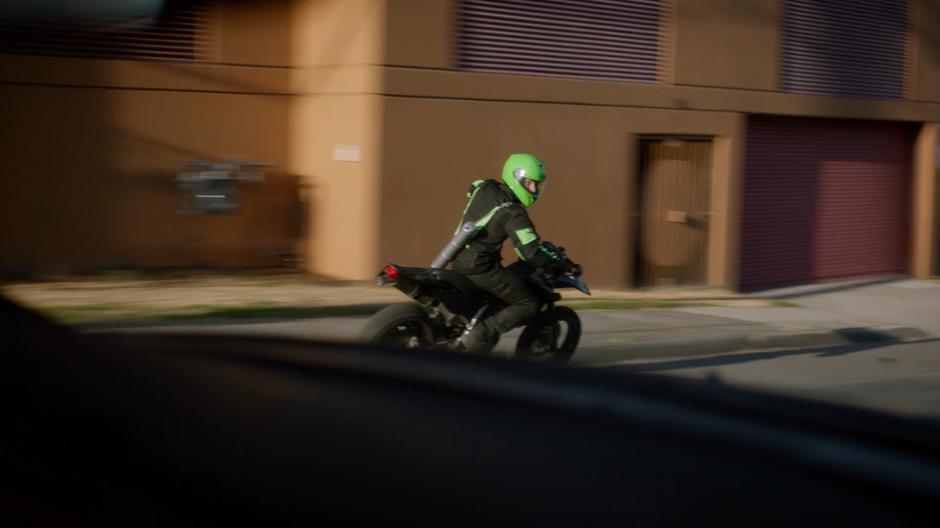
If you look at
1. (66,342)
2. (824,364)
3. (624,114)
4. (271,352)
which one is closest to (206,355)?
(271,352)

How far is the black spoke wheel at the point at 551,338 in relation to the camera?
27.5ft

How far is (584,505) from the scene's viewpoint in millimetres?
1636

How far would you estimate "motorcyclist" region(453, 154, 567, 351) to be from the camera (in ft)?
26.0

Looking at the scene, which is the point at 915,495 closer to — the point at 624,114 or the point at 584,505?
the point at 584,505

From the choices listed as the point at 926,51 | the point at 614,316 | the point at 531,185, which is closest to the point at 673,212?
the point at 614,316

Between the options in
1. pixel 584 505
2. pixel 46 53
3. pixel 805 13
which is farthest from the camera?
pixel 805 13

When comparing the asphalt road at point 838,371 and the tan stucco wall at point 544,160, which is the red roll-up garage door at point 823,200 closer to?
the tan stucco wall at point 544,160

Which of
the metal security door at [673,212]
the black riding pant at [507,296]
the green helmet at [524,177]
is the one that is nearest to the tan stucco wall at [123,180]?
the metal security door at [673,212]

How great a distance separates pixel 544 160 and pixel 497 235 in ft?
20.1

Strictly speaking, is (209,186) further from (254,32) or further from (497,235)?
(497,235)

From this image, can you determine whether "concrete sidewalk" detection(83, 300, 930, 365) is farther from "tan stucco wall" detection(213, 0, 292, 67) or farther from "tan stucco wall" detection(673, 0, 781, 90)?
"tan stucco wall" detection(213, 0, 292, 67)

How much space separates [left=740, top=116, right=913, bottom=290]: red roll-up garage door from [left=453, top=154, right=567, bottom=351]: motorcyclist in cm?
887

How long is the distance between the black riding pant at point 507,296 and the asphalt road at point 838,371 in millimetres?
1274

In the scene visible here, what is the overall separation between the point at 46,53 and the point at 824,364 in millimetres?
8562
